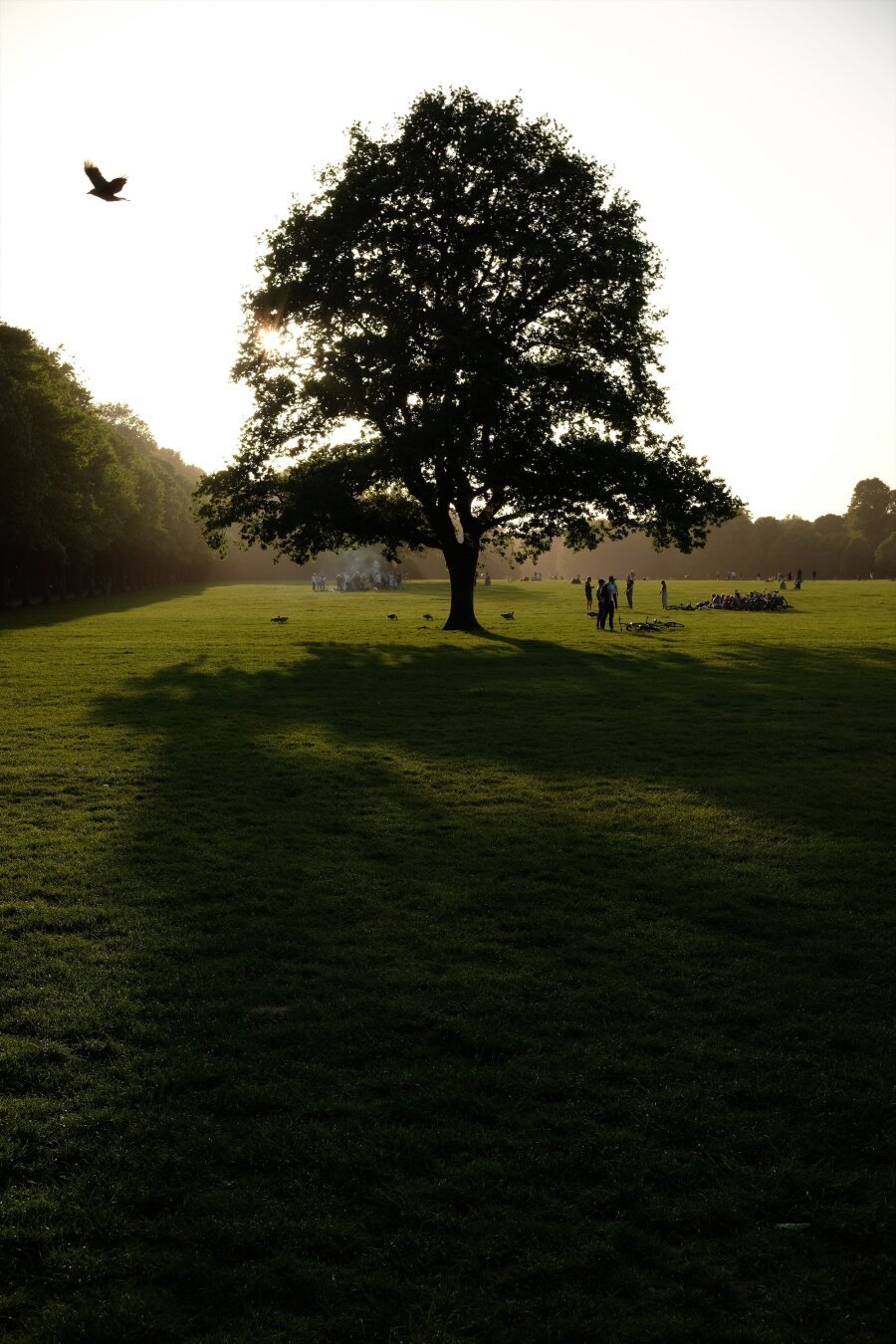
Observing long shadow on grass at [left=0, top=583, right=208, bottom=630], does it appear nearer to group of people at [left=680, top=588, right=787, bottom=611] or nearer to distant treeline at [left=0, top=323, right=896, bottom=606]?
distant treeline at [left=0, top=323, right=896, bottom=606]

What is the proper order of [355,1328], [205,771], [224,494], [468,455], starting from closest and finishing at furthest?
[355,1328], [205,771], [468,455], [224,494]

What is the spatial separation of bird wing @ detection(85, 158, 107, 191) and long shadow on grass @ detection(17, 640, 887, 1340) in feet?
29.7

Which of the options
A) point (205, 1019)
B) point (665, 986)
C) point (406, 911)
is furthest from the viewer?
point (406, 911)

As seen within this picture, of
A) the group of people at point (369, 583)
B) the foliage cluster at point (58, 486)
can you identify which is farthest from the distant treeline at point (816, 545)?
the foliage cluster at point (58, 486)

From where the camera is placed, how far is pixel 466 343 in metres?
40.2

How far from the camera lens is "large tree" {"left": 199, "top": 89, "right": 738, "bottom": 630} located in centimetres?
4162

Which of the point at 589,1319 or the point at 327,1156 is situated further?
the point at 327,1156

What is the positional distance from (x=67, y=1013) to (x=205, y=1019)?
3.73 feet

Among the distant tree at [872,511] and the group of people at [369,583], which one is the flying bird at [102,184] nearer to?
the group of people at [369,583]

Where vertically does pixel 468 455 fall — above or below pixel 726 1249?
above

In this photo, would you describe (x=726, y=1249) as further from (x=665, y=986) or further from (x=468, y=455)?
(x=468, y=455)

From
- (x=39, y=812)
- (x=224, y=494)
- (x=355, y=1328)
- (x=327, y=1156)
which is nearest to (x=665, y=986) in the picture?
(x=327, y=1156)

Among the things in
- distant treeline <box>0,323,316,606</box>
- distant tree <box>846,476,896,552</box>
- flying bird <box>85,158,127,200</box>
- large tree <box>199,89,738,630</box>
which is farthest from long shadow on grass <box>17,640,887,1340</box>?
distant tree <box>846,476,896,552</box>

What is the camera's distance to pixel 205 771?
1789 cm
